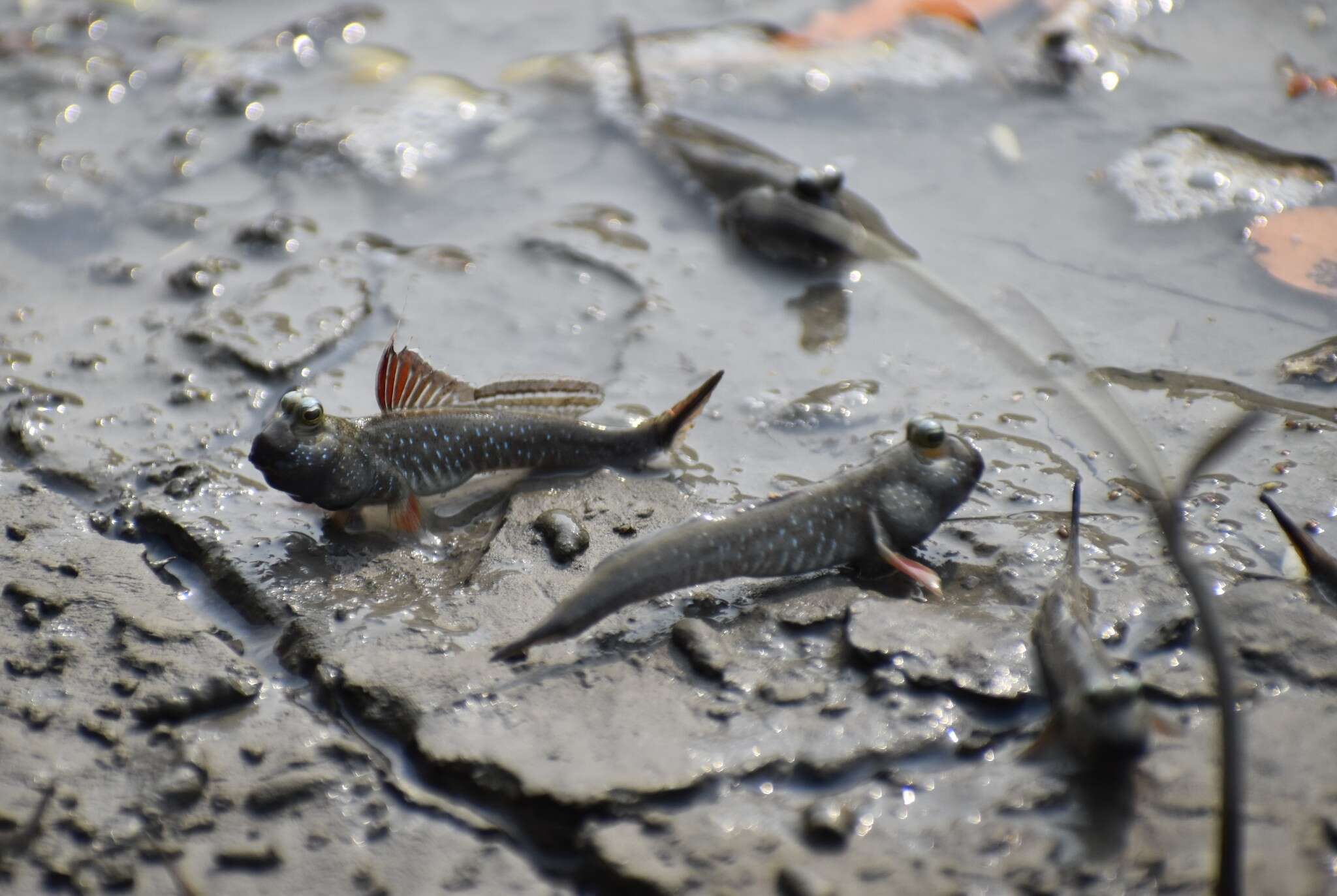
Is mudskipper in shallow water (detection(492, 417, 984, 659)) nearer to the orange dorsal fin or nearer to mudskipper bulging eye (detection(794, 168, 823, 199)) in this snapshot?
the orange dorsal fin

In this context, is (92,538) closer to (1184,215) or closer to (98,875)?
(98,875)

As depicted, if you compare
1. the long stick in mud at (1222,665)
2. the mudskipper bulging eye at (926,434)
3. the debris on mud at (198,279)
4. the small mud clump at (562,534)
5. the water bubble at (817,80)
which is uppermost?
the long stick in mud at (1222,665)

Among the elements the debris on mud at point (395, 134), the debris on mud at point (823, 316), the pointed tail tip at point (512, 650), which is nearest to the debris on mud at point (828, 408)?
the debris on mud at point (823, 316)

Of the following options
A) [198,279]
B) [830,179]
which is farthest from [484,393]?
[830,179]

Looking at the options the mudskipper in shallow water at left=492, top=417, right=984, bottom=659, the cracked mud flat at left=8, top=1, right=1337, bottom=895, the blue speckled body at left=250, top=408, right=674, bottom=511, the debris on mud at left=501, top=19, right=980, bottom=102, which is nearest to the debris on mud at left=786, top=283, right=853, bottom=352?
the cracked mud flat at left=8, top=1, right=1337, bottom=895

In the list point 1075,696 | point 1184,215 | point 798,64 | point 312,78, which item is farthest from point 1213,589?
point 312,78

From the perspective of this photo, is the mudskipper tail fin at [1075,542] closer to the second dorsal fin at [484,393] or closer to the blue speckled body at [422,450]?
the blue speckled body at [422,450]
